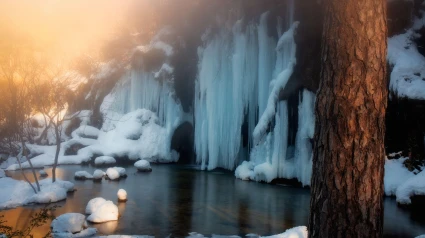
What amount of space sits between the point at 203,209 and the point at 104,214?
3588 mm

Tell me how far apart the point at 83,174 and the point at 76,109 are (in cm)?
1778

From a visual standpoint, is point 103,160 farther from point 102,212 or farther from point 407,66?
point 407,66

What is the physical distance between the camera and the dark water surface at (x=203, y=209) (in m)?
10.4

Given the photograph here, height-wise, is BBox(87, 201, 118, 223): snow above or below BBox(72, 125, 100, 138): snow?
below

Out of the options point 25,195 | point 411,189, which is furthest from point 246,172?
point 25,195

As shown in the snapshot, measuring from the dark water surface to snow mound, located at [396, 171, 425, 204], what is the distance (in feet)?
1.48

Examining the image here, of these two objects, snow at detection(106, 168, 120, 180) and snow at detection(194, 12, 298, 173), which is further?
snow at detection(106, 168, 120, 180)

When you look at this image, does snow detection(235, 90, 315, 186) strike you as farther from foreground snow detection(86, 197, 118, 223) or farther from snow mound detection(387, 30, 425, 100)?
foreground snow detection(86, 197, 118, 223)

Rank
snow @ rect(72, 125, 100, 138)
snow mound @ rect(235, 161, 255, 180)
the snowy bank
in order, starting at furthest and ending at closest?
snow @ rect(72, 125, 100, 138) < snow mound @ rect(235, 161, 255, 180) < the snowy bank

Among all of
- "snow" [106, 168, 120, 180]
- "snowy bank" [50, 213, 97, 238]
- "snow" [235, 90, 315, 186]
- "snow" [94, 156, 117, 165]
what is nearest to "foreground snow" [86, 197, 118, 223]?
"snowy bank" [50, 213, 97, 238]

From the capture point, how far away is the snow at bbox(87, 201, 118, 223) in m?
11.0

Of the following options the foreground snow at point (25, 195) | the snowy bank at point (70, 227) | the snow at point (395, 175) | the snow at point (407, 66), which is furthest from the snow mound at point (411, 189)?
the foreground snow at point (25, 195)

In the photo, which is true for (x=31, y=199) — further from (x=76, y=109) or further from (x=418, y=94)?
(x=76, y=109)

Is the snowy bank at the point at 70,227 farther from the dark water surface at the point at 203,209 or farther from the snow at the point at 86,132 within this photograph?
the snow at the point at 86,132
